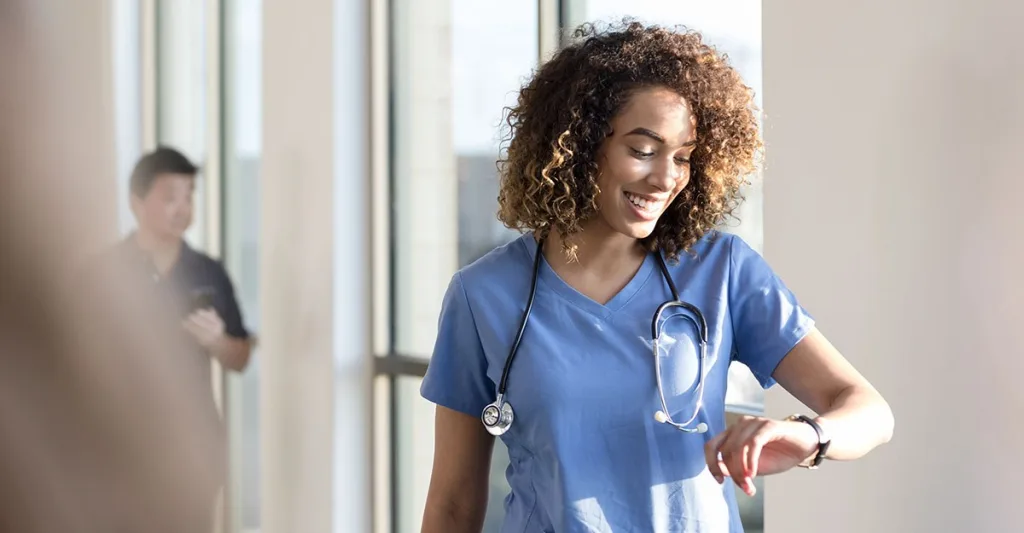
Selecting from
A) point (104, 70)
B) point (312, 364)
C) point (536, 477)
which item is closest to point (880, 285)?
point (536, 477)

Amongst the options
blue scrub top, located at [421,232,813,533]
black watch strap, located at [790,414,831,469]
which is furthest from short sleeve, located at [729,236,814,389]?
black watch strap, located at [790,414,831,469]

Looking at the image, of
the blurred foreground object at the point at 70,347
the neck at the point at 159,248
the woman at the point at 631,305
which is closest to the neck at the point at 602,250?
the woman at the point at 631,305

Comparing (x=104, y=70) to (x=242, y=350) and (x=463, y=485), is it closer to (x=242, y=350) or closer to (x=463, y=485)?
(x=242, y=350)

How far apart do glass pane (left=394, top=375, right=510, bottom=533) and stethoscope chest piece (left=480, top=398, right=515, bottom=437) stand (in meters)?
1.50

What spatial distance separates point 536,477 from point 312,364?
1.61m

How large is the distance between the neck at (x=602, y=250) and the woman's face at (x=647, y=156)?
0.17ft

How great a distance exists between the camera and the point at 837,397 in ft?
2.64

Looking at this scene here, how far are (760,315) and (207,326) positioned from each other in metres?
1.71

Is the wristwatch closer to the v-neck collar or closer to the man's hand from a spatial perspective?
the v-neck collar

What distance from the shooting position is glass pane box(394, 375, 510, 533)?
7.88 feet

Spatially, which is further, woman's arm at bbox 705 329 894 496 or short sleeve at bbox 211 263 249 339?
short sleeve at bbox 211 263 249 339

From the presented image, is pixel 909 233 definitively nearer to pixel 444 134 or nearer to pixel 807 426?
pixel 807 426

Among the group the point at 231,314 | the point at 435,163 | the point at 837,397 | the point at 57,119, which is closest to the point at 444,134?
the point at 435,163

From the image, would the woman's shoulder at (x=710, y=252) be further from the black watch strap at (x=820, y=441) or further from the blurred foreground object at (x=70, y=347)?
the blurred foreground object at (x=70, y=347)
